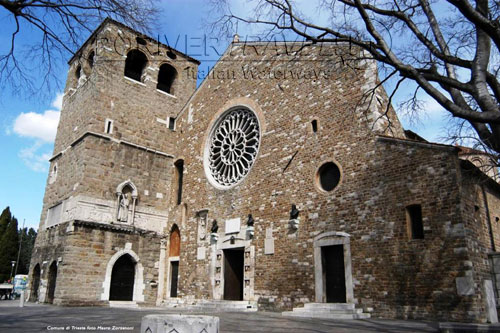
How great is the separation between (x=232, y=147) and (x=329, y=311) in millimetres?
7856

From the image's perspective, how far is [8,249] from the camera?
38250 millimetres

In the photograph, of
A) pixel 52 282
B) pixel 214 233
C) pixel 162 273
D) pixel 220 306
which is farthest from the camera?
pixel 162 273

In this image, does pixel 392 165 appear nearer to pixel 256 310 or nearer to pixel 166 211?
pixel 256 310

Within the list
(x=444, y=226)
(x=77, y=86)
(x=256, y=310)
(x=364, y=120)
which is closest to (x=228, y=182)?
(x=256, y=310)

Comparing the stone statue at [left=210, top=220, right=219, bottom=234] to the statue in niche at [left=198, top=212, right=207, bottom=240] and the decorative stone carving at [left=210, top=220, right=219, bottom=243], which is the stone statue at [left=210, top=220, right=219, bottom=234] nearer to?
the decorative stone carving at [left=210, top=220, right=219, bottom=243]

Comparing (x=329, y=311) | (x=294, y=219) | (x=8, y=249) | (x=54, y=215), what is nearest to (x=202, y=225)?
(x=294, y=219)

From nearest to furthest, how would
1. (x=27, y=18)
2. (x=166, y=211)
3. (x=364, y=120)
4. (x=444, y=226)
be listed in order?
(x=27, y=18) < (x=444, y=226) < (x=364, y=120) < (x=166, y=211)

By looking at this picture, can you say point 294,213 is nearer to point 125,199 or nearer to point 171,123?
point 125,199

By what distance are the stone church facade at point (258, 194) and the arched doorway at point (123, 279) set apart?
55mm

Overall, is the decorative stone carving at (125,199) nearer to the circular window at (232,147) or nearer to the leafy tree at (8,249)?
the circular window at (232,147)

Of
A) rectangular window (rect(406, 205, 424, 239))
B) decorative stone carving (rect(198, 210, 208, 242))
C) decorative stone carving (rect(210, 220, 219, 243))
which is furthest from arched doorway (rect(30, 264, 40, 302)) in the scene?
rectangular window (rect(406, 205, 424, 239))

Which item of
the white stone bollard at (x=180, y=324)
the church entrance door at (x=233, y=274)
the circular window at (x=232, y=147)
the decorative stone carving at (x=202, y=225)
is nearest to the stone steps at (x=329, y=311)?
the church entrance door at (x=233, y=274)

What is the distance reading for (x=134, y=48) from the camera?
63.7 feet

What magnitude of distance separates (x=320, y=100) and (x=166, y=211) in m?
8.93
